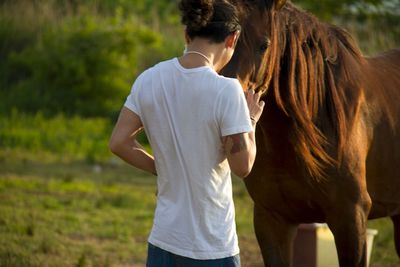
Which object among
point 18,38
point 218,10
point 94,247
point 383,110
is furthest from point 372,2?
point 218,10

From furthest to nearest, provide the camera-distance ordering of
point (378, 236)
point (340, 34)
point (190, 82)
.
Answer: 1. point (378, 236)
2. point (340, 34)
3. point (190, 82)

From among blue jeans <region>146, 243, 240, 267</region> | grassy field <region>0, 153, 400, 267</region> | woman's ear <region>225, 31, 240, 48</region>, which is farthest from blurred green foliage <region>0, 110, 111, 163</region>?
woman's ear <region>225, 31, 240, 48</region>

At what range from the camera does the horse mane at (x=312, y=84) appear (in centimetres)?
449

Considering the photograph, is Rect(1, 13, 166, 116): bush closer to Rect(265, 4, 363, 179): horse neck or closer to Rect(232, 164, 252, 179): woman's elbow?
Rect(265, 4, 363, 179): horse neck

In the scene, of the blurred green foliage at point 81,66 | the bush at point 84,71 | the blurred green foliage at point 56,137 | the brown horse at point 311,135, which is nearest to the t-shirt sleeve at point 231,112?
the brown horse at point 311,135

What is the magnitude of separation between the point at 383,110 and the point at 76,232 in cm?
348

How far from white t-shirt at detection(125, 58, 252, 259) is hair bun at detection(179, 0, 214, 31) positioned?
156 mm

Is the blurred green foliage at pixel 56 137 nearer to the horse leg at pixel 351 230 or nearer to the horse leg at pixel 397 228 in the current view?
the horse leg at pixel 397 228

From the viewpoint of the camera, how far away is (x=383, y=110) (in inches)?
199

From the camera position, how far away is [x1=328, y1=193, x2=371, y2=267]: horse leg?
181 inches

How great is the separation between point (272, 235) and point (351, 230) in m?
0.52

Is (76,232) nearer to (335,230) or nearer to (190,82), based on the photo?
(335,230)

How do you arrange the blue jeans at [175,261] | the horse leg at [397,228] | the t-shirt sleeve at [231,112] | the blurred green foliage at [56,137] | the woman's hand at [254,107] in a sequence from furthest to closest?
the blurred green foliage at [56,137], the horse leg at [397,228], the woman's hand at [254,107], the blue jeans at [175,261], the t-shirt sleeve at [231,112]

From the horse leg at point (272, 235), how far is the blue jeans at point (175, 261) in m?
1.49
